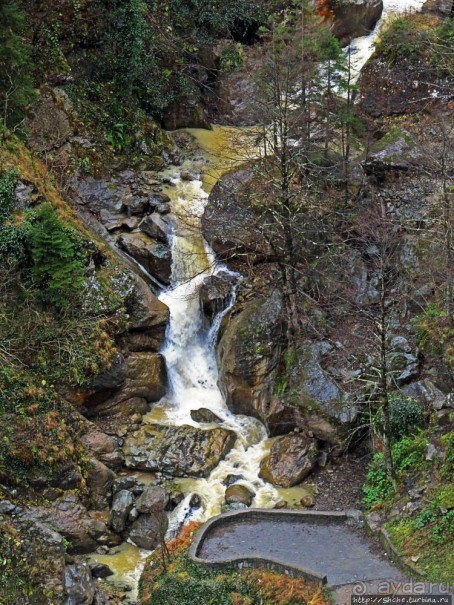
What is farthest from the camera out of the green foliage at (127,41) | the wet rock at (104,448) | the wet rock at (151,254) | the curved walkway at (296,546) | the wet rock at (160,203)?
the green foliage at (127,41)

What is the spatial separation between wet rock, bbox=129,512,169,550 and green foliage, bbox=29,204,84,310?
6355 mm

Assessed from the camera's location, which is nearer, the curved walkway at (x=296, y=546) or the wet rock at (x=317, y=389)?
the curved walkway at (x=296, y=546)

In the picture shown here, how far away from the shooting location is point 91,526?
656 inches

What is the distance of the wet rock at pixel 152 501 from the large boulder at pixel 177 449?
1.04m

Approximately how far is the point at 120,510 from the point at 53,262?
6.93 m

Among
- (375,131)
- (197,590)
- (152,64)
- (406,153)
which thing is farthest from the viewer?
(152,64)

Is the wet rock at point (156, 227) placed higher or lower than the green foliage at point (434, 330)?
higher

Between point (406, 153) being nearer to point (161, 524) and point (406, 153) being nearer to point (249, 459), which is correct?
point (249, 459)

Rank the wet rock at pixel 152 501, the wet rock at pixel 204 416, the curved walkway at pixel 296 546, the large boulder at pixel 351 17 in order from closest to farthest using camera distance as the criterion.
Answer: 1. the curved walkway at pixel 296 546
2. the wet rock at pixel 152 501
3. the wet rock at pixel 204 416
4. the large boulder at pixel 351 17

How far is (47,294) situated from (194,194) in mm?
7651

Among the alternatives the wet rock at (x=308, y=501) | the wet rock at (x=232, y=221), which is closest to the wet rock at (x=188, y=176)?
the wet rock at (x=232, y=221)

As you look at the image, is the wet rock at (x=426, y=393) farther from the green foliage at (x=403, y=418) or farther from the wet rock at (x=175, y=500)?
the wet rock at (x=175, y=500)

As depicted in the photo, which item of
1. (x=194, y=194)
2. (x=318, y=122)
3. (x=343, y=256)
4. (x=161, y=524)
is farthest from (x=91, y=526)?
(x=318, y=122)

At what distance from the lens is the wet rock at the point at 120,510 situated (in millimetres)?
16891
